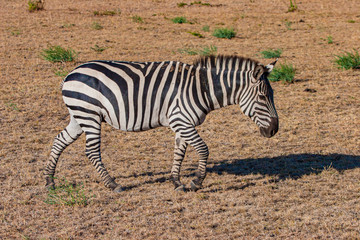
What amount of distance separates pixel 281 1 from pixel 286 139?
78.5 feet

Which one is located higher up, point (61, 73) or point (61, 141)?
point (61, 141)

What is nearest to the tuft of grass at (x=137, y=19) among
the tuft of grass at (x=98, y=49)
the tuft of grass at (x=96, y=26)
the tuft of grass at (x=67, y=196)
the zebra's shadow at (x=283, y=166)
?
the tuft of grass at (x=96, y=26)

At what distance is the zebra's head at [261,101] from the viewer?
19.9 ft

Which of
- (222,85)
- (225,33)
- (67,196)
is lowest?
(67,196)

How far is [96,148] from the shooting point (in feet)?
20.5

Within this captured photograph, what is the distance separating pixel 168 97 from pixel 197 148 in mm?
843

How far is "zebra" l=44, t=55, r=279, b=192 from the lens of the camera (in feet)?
20.0

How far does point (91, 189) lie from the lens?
6328mm

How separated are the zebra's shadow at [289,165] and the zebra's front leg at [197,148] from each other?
787 mm

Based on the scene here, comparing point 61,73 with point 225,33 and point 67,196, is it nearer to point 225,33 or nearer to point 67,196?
point 67,196

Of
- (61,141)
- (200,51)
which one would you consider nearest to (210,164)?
(61,141)

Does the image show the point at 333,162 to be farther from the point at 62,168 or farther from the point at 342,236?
the point at 62,168

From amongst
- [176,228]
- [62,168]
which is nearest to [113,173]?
[62,168]

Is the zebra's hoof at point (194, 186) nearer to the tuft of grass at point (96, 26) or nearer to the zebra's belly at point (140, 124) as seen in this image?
the zebra's belly at point (140, 124)
